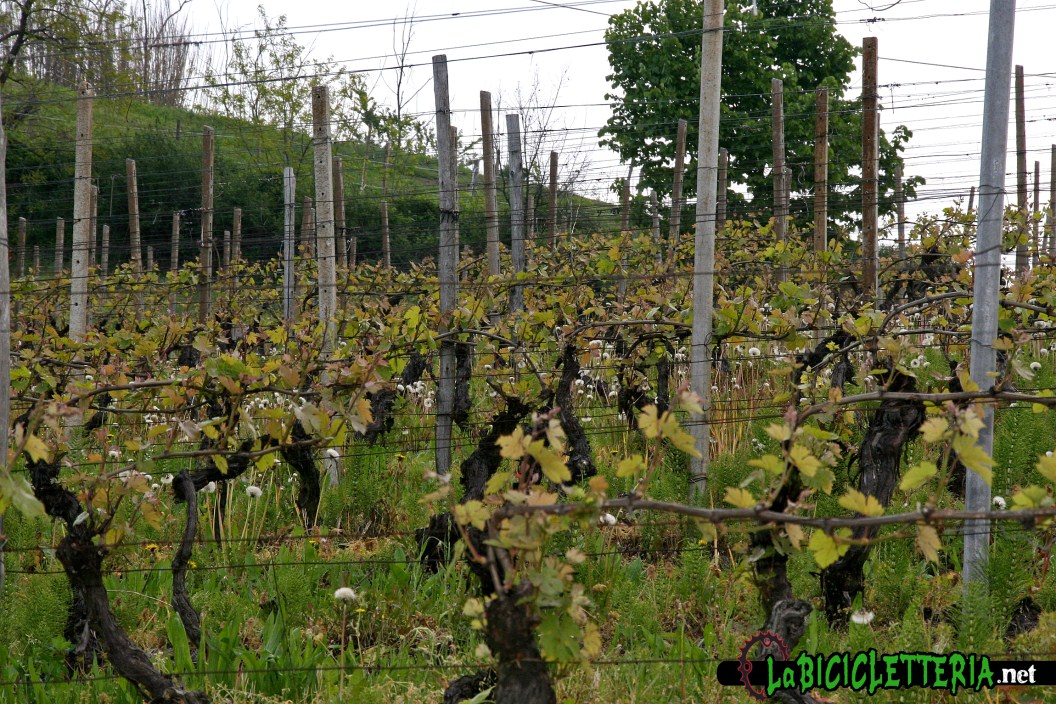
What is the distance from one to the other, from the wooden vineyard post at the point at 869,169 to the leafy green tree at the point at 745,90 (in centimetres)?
1288

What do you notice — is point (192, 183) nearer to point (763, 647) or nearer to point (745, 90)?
point (745, 90)

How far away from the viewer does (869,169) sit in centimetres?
566

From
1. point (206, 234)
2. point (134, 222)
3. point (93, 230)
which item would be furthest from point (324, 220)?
point (134, 222)

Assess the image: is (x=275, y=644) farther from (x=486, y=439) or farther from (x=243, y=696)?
(x=486, y=439)

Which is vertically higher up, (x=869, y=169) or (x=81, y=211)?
(x=869, y=169)

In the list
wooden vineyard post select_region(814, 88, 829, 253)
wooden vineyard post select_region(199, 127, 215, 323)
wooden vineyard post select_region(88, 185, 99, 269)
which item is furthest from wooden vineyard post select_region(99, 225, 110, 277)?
wooden vineyard post select_region(814, 88, 829, 253)

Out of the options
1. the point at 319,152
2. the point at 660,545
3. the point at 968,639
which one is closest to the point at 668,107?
the point at 319,152

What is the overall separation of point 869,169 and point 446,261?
9.58 feet

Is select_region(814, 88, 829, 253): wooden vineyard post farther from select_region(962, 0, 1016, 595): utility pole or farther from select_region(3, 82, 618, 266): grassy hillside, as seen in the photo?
select_region(3, 82, 618, 266): grassy hillside

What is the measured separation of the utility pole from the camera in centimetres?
297

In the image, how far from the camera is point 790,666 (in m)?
2.48

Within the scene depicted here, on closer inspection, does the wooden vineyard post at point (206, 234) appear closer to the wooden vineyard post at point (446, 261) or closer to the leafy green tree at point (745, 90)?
the wooden vineyard post at point (446, 261)

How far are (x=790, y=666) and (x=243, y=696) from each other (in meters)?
1.69

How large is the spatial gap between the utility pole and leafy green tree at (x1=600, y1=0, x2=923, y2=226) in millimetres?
15816
